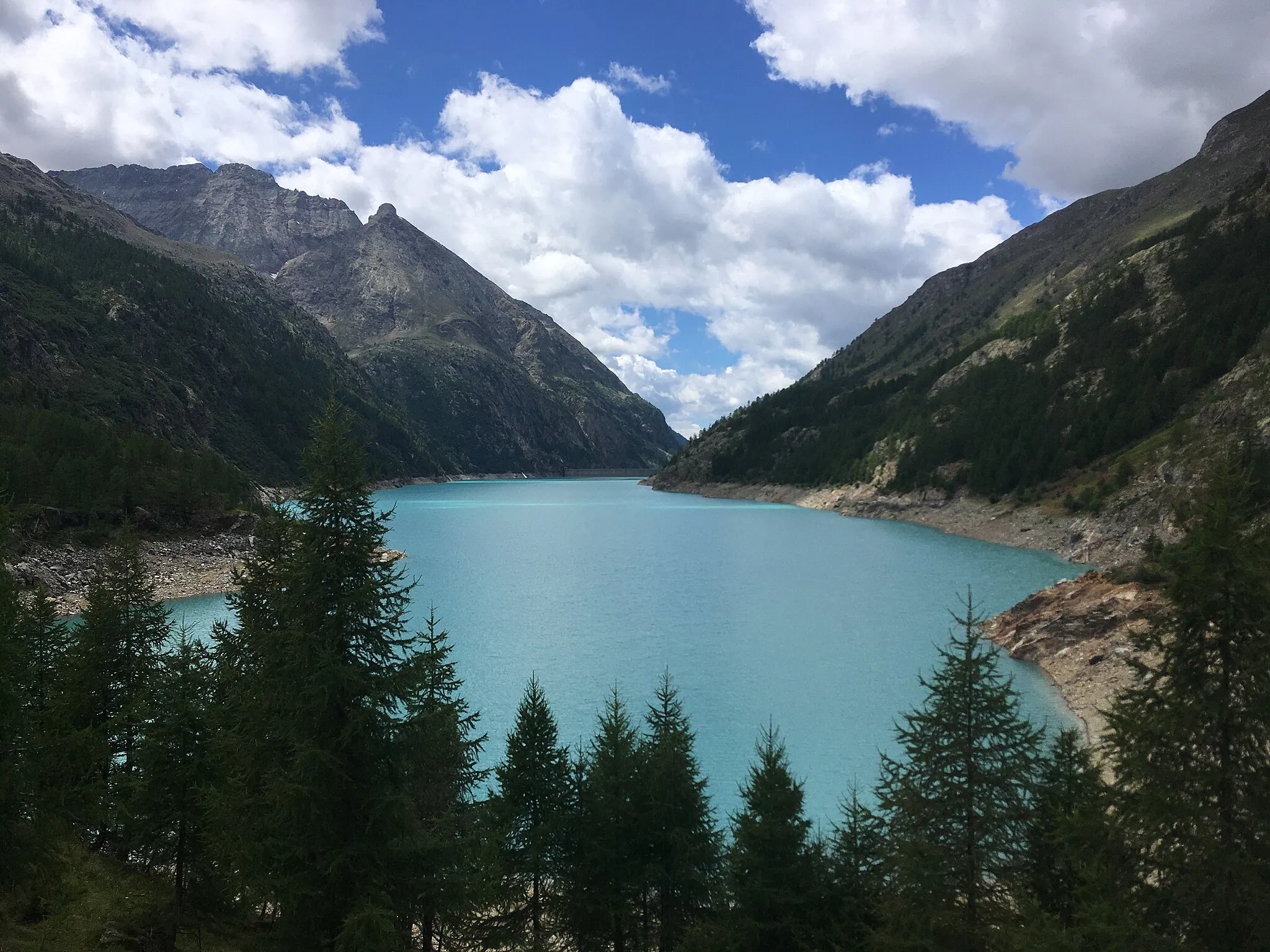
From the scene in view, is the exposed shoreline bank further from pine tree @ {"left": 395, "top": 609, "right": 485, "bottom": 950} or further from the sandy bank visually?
pine tree @ {"left": 395, "top": 609, "right": 485, "bottom": 950}

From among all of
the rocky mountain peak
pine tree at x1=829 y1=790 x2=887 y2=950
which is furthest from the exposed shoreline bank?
the rocky mountain peak

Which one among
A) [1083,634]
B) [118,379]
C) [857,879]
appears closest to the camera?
[857,879]

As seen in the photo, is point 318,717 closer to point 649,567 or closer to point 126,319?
point 649,567

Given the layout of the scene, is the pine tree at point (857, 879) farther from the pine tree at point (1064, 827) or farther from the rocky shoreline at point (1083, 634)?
the rocky shoreline at point (1083, 634)

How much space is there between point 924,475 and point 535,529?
217 ft

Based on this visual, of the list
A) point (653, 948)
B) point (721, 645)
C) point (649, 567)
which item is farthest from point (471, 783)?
point (649, 567)

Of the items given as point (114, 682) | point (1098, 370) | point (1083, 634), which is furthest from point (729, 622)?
point (1098, 370)

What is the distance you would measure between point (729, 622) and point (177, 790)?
39035 mm

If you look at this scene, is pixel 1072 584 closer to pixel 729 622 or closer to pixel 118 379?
pixel 729 622

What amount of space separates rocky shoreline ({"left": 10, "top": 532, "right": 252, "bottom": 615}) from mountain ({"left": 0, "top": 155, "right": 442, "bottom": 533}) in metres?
5.16

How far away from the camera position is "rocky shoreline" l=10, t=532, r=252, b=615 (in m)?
48.1

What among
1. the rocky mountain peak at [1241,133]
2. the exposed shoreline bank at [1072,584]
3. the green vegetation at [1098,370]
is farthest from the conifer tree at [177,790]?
the rocky mountain peak at [1241,133]

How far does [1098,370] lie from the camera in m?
104

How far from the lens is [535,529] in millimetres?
106500
